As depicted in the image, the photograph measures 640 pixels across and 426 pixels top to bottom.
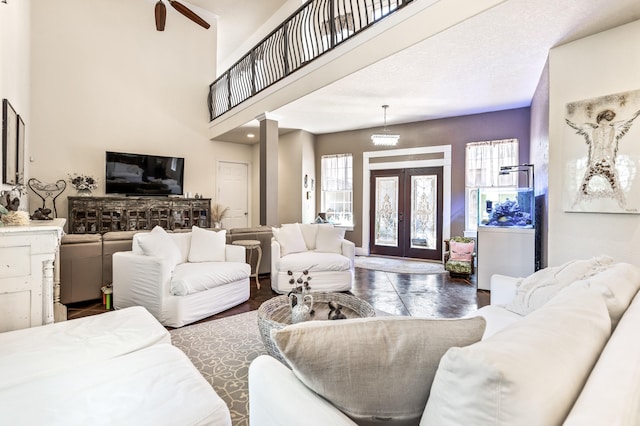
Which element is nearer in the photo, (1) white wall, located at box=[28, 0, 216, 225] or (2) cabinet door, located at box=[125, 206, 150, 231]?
(1) white wall, located at box=[28, 0, 216, 225]

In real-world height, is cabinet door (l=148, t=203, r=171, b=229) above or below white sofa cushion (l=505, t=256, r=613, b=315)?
above

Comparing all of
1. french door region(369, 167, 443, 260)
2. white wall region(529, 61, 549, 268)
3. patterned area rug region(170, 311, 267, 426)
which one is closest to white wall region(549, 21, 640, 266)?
white wall region(529, 61, 549, 268)

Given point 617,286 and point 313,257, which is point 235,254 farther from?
point 617,286

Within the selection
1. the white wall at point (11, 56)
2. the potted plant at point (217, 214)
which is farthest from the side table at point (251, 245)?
the potted plant at point (217, 214)

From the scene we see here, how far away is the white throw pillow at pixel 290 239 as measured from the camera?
4.41 metres

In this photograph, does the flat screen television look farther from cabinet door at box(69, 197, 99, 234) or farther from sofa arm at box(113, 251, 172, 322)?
sofa arm at box(113, 251, 172, 322)

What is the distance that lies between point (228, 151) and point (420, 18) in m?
5.99

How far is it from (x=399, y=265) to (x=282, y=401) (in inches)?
218

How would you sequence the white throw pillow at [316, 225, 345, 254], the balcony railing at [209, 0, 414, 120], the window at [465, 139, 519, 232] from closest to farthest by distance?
the white throw pillow at [316, 225, 345, 254], the balcony railing at [209, 0, 414, 120], the window at [465, 139, 519, 232]

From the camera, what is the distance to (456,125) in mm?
6125

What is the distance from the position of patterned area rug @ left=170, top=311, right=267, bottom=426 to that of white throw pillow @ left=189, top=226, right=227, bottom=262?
0.88 metres

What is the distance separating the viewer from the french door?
6520 mm

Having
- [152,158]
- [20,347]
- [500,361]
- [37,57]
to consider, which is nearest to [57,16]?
[37,57]

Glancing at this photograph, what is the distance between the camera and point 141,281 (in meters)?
3.23
